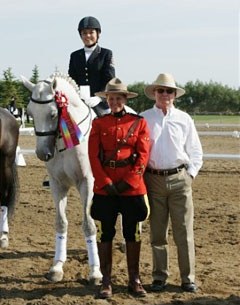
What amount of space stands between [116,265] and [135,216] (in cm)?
132

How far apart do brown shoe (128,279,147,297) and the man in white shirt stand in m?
0.17

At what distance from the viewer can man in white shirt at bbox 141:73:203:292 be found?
15.3 ft

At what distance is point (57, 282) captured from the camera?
16.9ft

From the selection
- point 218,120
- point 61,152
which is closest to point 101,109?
point 61,152

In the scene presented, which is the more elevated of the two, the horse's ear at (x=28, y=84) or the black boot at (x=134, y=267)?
the horse's ear at (x=28, y=84)

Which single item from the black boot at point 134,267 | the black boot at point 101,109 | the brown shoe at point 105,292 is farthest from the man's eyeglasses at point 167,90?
the brown shoe at point 105,292

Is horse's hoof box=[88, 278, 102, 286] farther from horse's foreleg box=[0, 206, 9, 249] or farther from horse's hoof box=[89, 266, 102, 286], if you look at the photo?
horse's foreleg box=[0, 206, 9, 249]

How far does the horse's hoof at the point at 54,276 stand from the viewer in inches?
204

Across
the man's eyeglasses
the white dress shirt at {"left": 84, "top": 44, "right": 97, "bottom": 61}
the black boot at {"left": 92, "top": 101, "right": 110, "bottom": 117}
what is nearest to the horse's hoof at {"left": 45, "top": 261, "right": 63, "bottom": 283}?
the black boot at {"left": 92, "top": 101, "right": 110, "bottom": 117}

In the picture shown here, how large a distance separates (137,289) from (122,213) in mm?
694

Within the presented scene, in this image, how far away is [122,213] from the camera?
4.62m

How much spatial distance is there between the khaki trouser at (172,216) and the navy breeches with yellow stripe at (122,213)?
24 cm

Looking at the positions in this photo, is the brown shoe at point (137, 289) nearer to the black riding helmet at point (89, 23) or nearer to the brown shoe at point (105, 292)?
the brown shoe at point (105, 292)

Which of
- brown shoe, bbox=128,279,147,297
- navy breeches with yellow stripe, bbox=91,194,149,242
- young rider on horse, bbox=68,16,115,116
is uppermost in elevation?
young rider on horse, bbox=68,16,115,116
